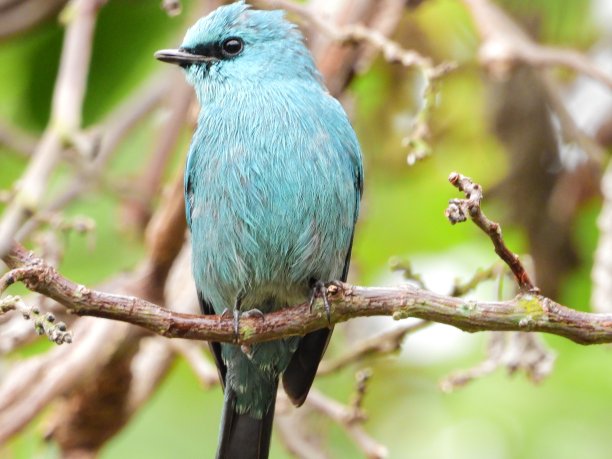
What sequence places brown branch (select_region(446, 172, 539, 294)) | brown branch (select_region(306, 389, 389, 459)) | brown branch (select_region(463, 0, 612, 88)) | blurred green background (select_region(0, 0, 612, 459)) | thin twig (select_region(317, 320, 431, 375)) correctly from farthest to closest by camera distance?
blurred green background (select_region(0, 0, 612, 459)) < brown branch (select_region(463, 0, 612, 88)) < brown branch (select_region(306, 389, 389, 459)) < thin twig (select_region(317, 320, 431, 375)) < brown branch (select_region(446, 172, 539, 294))

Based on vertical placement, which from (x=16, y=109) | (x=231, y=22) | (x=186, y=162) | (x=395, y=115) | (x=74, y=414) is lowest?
(x=74, y=414)

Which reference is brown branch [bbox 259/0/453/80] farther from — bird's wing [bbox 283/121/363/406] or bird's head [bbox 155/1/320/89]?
bird's wing [bbox 283/121/363/406]

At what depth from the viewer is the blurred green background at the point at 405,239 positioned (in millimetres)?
5109

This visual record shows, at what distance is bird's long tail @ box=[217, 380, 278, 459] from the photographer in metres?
4.15

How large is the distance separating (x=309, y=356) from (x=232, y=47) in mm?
1247

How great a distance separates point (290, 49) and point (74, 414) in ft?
5.76

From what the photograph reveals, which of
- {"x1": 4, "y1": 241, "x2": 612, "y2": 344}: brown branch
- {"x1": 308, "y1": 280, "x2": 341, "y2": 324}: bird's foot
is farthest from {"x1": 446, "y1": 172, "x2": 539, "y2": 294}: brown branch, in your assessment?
{"x1": 308, "y1": 280, "x2": 341, "y2": 324}: bird's foot

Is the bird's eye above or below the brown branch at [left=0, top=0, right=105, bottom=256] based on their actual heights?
above

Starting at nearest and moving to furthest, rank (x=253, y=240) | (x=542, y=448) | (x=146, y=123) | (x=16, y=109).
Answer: (x=253, y=240) < (x=542, y=448) < (x=16, y=109) < (x=146, y=123)

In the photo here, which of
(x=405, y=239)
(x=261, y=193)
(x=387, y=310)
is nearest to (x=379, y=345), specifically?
(x=261, y=193)

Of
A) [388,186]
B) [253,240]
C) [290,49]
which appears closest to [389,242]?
[388,186]

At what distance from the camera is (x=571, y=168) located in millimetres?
5625

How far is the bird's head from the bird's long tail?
1240 mm

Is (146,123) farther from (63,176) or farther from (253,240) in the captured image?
(253,240)
